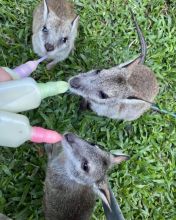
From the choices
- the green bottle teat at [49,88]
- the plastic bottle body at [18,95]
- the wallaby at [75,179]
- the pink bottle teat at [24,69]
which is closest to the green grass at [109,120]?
the wallaby at [75,179]

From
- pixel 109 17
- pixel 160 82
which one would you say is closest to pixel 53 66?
pixel 109 17

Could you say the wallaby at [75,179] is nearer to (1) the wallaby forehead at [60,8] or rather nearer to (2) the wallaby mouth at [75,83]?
(2) the wallaby mouth at [75,83]

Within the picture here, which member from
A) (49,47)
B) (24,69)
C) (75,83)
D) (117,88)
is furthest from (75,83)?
(24,69)

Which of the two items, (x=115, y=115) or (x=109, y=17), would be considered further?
(x=109, y=17)

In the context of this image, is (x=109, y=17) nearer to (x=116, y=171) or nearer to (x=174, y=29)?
(x=174, y=29)

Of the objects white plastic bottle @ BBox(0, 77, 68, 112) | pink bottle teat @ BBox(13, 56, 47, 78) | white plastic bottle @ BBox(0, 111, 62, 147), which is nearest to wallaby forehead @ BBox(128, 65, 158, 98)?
pink bottle teat @ BBox(13, 56, 47, 78)

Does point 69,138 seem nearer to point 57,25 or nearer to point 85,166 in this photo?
point 85,166

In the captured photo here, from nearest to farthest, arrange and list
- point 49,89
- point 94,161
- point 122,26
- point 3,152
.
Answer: point 49,89, point 94,161, point 3,152, point 122,26
